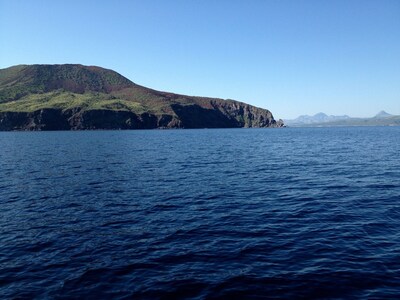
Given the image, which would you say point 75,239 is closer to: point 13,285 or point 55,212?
point 13,285

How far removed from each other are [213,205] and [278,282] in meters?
15.0

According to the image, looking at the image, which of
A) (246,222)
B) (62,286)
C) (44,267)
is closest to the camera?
(62,286)

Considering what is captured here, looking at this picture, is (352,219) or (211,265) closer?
(211,265)

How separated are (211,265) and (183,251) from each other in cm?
262

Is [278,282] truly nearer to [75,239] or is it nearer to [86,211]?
[75,239]

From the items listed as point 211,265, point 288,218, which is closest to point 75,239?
point 211,265

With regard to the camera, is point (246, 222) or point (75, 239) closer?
point (75, 239)

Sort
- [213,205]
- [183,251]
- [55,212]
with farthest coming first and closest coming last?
[213,205]
[55,212]
[183,251]

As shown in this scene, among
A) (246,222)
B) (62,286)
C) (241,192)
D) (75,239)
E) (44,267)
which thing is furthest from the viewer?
(241,192)

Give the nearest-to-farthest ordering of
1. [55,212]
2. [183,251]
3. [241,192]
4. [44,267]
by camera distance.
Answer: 1. [44,267]
2. [183,251]
3. [55,212]
4. [241,192]

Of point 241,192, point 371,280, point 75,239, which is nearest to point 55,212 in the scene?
point 75,239

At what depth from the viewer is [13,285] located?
14938mm

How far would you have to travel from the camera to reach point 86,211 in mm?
28125

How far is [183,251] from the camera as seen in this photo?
61.9 feet
